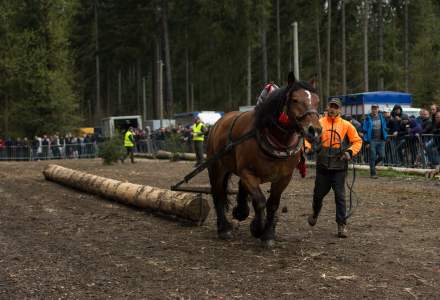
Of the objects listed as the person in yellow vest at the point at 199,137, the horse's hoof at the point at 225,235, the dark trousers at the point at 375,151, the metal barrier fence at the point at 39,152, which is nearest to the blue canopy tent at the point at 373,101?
the person in yellow vest at the point at 199,137

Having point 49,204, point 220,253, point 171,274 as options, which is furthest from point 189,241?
point 49,204

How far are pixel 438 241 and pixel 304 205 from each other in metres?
3.96

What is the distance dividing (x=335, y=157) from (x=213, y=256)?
2294 millimetres

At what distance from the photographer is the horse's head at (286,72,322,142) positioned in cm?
668

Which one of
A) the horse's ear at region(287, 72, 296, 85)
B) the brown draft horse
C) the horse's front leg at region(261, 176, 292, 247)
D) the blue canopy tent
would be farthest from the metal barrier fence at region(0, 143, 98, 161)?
the horse's ear at region(287, 72, 296, 85)

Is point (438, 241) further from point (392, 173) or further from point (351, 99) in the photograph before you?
point (351, 99)

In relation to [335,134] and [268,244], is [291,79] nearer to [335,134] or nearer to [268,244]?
[335,134]

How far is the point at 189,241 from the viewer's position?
26.9 feet

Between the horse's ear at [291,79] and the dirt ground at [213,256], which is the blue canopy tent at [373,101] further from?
the horse's ear at [291,79]

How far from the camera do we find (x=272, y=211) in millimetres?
7734

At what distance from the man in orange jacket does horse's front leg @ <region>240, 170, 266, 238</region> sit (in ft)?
3.83

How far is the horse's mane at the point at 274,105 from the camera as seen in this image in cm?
705

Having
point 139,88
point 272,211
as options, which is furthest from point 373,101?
point 139,88

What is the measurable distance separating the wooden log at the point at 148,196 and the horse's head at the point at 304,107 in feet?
9.60
